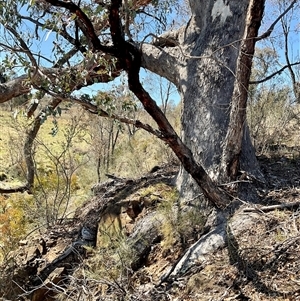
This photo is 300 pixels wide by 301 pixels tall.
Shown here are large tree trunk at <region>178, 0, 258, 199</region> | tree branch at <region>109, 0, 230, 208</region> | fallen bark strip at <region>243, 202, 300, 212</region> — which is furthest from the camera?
large tree trunk at <region>178, 0, 258, 199</region>

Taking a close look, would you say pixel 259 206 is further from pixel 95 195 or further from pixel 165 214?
pixel 95 195

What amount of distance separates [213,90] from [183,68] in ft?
1.71

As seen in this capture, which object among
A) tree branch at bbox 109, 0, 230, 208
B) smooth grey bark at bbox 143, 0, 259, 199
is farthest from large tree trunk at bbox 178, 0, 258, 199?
tree branch at bbox 109, 0, 230, 208

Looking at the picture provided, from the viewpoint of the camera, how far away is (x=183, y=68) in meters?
3.99

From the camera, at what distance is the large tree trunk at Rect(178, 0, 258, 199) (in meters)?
3.55

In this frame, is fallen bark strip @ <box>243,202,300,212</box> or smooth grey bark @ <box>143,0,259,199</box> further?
smooth grey bark @ <box>143,0,259,199</box>

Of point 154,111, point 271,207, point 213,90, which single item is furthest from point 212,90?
point 271,207

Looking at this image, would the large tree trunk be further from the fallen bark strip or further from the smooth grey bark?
the fallen bark strip

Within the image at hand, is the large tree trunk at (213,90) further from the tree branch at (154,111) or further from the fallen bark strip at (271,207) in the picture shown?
the fallen bark strip at (271,207)

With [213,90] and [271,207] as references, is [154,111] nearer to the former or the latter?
[213,90]

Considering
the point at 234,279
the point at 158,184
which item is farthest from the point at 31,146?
the point at 234,279

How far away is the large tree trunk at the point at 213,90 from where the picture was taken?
3.55m

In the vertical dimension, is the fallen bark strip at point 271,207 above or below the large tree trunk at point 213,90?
below

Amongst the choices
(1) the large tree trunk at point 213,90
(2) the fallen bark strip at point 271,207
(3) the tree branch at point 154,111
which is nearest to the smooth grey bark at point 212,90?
(1) the large tree trunk at point 213,90
